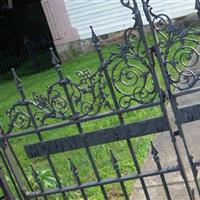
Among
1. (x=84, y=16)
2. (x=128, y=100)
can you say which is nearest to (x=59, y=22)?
(x=84, y=16)

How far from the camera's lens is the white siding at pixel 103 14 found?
39.8 ft

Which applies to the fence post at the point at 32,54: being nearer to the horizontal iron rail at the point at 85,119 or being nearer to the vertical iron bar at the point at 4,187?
the vertical iron bar at the point at 4,187

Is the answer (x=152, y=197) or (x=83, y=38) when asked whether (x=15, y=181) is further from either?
(x=83, y=38)

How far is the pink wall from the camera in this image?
40.5 ft

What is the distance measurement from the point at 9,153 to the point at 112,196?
122 centimetres

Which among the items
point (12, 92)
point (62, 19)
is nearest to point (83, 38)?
point (62, 19)

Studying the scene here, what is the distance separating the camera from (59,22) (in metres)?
12.4

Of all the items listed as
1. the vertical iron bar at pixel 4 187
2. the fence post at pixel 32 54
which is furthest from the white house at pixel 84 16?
the vertical iron bar at pixel 4 187

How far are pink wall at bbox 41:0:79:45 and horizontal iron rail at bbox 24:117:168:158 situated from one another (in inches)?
377

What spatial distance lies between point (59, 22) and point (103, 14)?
1164mm

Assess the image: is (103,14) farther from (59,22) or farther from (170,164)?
(170,164)

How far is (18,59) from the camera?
15.7 m

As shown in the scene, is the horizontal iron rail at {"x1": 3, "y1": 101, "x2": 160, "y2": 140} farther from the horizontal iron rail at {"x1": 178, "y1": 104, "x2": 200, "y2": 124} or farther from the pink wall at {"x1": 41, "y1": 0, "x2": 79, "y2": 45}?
the pink wall at {"x1": 41, "y1": 0, "x2": 79, "y2": 45}

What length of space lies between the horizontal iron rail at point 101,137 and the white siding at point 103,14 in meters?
9.37
